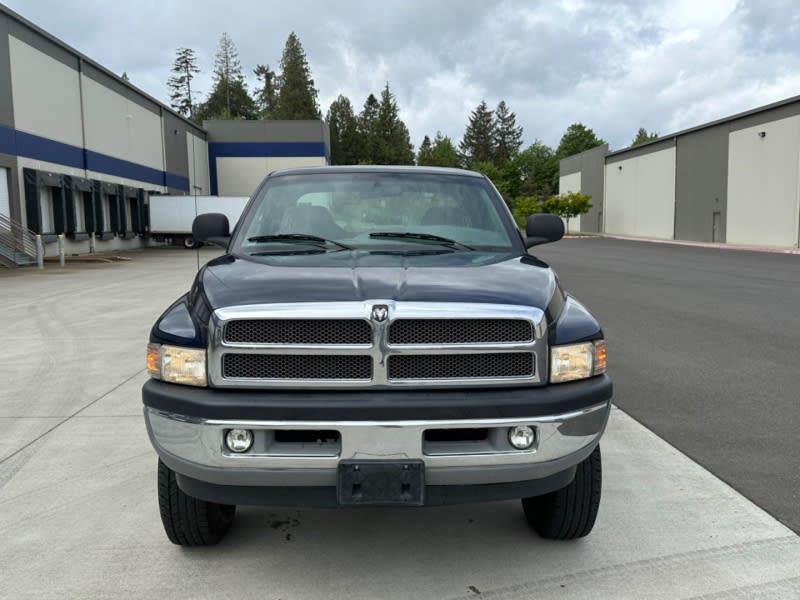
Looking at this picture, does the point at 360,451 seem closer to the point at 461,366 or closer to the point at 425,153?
the point at 461,366

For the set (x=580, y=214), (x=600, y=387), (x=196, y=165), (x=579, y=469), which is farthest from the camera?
(x=580, y=214)

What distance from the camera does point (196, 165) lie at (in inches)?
2002

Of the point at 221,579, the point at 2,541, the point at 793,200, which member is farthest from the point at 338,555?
the point at 793,200

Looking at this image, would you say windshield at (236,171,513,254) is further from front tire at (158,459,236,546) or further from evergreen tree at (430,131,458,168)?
evergreen tree at (430,131,458,168)

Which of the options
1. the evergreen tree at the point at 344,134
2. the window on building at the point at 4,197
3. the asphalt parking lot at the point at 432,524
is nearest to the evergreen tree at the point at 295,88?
the evergreen tree at the point at 344,134

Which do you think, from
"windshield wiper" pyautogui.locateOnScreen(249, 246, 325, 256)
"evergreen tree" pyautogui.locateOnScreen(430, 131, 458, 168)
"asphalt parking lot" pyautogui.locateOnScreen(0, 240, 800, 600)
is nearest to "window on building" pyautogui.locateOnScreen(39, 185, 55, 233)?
"asphalt parking lot" pyautogui.locateOnScreen(0, 240, 800, 600)

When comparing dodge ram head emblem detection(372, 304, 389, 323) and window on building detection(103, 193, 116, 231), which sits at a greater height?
window on building detection(103, 193, 116, 231)

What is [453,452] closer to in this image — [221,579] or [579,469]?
[579,469]

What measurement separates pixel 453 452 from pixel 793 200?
3937cm

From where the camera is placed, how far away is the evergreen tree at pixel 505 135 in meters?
126

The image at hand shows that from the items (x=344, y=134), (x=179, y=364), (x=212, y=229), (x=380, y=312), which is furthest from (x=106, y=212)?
(x=344, y=134)

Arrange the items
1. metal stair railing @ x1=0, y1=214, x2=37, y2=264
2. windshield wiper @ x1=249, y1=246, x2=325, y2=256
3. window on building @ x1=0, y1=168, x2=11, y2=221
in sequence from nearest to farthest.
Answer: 1. windshield wiper @ x1=249, y1=246, x2=325, y2=256
2. metal stair railing @ x1=0, y1=214, x2=37, y2=264
3. window on building @ x1=0, y1=168, x2=11, y2=221

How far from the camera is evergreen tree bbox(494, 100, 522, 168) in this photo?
126m

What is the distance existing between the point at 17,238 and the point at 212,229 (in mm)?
23785
